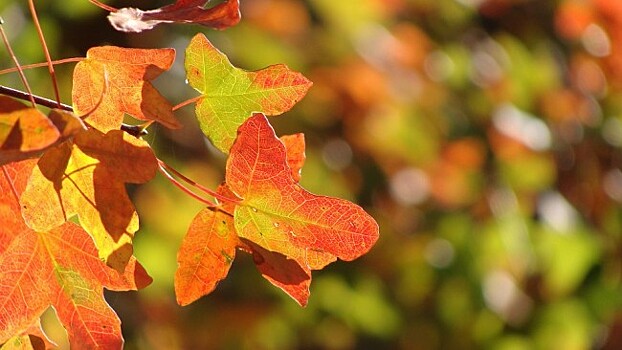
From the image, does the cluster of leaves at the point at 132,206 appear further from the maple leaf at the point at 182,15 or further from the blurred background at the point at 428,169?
the blurred background at the point at 428,169

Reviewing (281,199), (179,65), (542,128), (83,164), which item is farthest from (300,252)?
(542,128)

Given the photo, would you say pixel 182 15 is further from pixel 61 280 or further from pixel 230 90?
pixel 61 280

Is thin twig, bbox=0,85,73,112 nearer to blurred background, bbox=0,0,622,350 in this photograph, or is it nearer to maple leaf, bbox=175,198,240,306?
maple leaf, bbox=175,198,240,306

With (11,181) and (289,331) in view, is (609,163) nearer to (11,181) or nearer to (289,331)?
(289,331)

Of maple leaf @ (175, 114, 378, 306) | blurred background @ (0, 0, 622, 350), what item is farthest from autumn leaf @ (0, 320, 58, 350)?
blurred background @ (0, 0, 622, 350)

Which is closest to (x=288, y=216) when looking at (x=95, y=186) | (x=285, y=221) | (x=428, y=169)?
(x=285, y=221)
